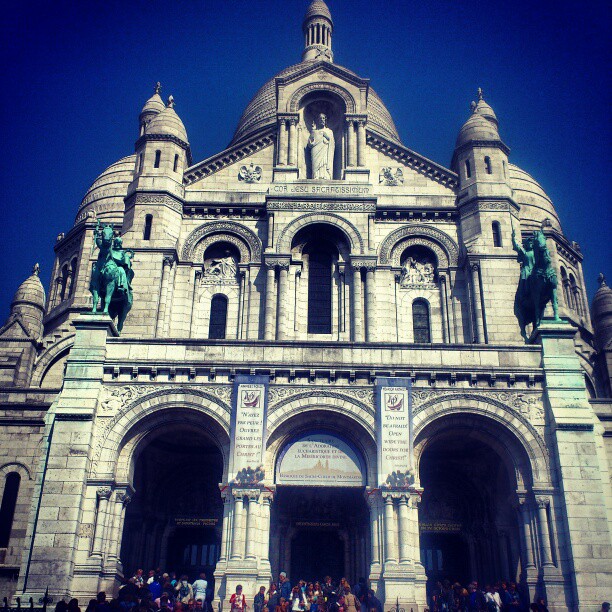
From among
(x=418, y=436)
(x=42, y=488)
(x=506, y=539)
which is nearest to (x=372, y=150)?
(x=418, y=436)

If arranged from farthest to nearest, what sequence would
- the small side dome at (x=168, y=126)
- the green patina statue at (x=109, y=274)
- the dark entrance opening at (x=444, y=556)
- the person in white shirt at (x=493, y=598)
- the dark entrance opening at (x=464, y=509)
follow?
the small side dome at (x=168, y=126) → the dark entrance opening at (x=444, y=556) → the green patina statue at (x=109, y=274) → the dark entrance opening at (x=464, y=509) → the person in white shirt at (x=493, y=598)

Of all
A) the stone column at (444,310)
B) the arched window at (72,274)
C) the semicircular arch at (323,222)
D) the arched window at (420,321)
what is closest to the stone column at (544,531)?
the stone column at (444,310)

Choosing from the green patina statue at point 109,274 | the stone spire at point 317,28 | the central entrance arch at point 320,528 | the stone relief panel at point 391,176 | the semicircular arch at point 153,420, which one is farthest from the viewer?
the stone spire at point 317,28

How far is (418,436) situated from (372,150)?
52.8 ft

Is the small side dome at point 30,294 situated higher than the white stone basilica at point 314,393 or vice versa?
the small side dome at point 30,294

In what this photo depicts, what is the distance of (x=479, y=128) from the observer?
3584 cm

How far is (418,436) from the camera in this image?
25.1 m

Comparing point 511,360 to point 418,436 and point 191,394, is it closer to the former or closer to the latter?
point 418,436

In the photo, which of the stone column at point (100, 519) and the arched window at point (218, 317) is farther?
the arched window at point (218, 317)

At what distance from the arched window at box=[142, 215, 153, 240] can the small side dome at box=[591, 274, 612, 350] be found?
2316 cm

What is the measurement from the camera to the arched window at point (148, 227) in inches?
1296

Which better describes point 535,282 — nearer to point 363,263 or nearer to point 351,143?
point 363,263

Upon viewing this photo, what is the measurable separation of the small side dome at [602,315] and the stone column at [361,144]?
15821 millimetres

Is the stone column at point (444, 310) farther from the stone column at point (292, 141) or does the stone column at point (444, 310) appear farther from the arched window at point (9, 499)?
the arched window at point (9, 499)
